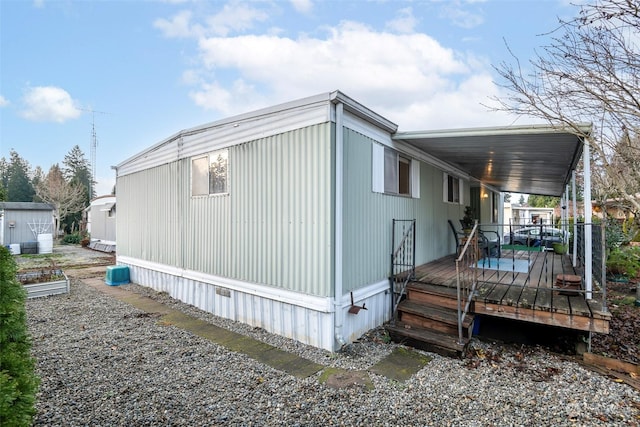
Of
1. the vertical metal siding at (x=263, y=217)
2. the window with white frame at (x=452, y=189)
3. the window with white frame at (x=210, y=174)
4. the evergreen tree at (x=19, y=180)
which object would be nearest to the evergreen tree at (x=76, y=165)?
the evergreen tree at (x=19, y=180)

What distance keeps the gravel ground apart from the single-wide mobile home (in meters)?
0.66

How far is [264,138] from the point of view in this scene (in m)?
4.99

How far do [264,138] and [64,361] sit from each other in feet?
12.5

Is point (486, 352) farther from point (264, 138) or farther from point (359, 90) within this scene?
point (359, 90)

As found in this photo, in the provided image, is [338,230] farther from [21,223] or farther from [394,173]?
[21,223]

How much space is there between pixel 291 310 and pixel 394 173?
9.54 ft

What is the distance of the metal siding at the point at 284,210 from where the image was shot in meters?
4.25

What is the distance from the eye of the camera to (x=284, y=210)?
473 cm

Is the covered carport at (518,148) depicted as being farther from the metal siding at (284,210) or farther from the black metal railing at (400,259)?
the metal siding at (284,210)

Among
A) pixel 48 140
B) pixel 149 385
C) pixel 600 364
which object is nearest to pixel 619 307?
pixel 600 364

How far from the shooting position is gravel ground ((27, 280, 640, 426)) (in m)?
2.79

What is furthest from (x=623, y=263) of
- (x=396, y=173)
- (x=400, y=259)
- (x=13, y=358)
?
(x=13, y=358)

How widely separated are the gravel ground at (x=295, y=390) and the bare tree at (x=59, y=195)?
24032 mm

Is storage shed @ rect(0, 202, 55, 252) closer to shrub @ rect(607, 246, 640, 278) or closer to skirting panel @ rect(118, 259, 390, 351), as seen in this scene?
skirting panel @ rect(118, 259, 390, 351)
